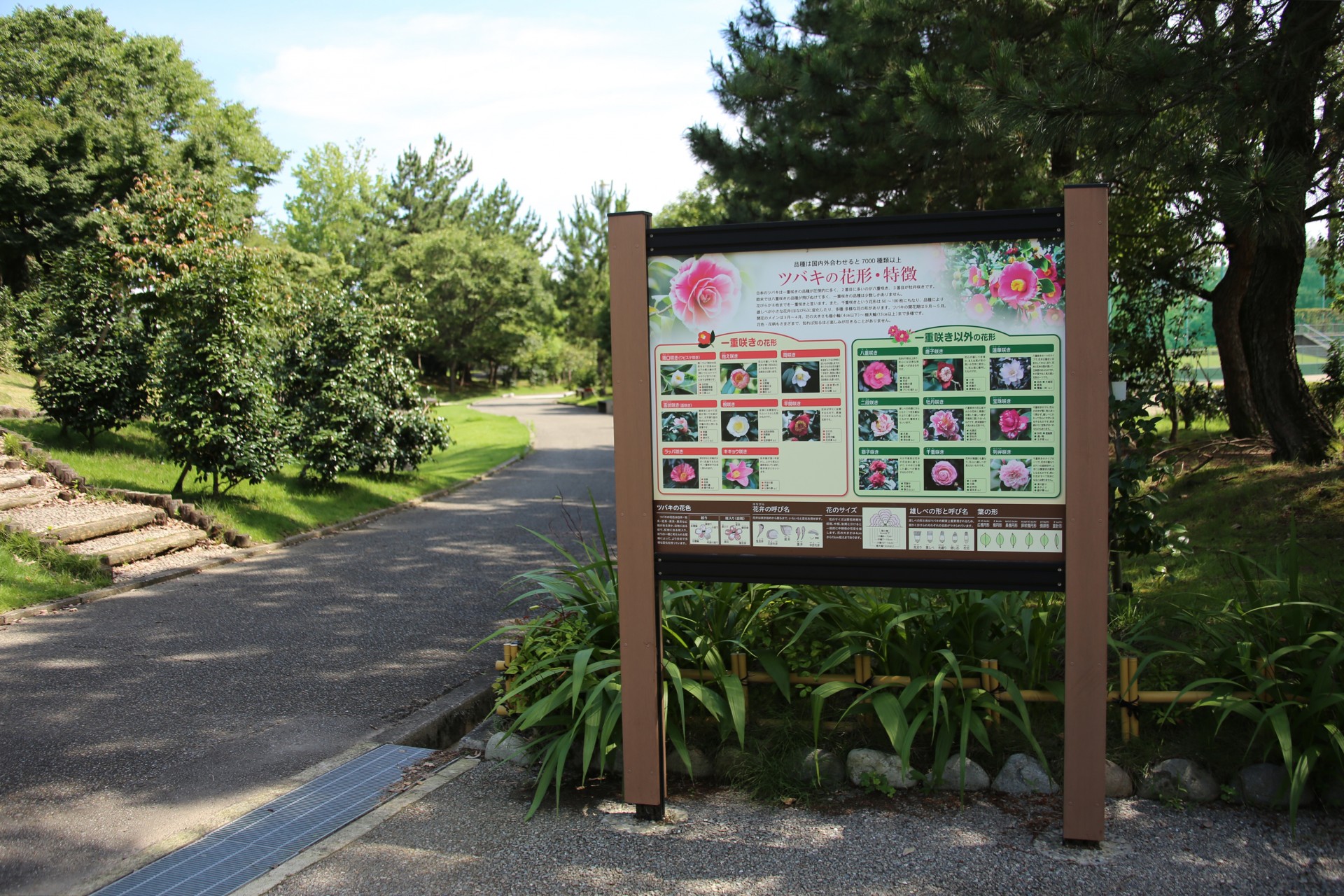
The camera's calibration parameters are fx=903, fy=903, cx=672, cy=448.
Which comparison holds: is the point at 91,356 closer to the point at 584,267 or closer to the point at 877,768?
the point at 877,768

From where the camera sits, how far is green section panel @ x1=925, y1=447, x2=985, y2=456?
3.43m

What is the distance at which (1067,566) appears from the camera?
3.36 metres

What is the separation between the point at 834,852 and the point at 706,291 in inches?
87.2

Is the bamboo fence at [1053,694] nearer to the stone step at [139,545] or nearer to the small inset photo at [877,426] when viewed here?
the small inset photo at [877,426]

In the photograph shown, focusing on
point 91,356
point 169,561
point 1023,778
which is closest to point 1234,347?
point 1023,778

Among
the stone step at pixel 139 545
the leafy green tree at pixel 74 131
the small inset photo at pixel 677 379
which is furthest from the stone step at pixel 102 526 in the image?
the leafy green tree at pixel 74 131

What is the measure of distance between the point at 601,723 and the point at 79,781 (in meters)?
2.47

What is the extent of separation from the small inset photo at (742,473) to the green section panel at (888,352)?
588 millimetres

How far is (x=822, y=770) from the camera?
3.91 meters

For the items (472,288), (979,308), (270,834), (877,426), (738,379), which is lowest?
(270,834)

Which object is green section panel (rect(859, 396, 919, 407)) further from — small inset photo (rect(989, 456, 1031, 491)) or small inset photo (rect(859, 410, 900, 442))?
small inset photo (rect(989, 456, 1031, 491))

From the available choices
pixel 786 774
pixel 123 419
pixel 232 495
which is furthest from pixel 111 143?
pixel 786 774

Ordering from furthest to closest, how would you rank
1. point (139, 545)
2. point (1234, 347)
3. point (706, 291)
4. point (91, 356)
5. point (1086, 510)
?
1. point (91, 356)
2. point (1234, 347)
3. point (139, 545)
4. point (706, 291)
5. point (1086, 510)

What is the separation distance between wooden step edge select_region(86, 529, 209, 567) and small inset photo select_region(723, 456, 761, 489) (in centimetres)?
719
